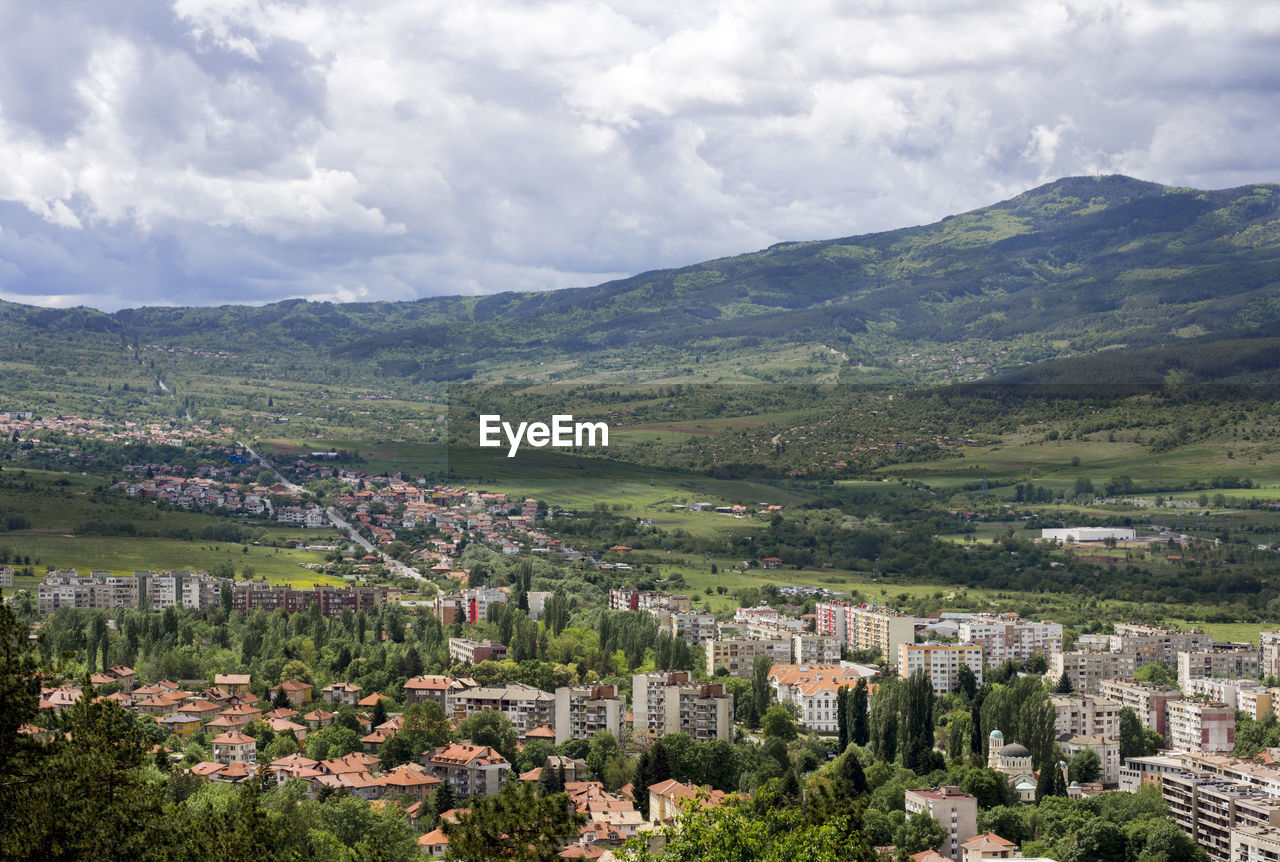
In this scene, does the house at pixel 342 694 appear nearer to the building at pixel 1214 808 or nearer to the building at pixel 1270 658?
the building at pixel 1214 808

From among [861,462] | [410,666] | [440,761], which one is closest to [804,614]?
[410,666]

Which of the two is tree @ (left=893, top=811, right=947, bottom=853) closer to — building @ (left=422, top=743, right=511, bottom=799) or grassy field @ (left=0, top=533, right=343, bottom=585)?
building @ (left=422, top=743, right=511, bottom=799)

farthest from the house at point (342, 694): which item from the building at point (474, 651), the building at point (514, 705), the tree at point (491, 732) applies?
the tree at point (491, 732)

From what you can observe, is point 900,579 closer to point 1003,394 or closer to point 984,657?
point 984,657

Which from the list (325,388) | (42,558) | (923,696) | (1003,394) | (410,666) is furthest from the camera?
(325,388)

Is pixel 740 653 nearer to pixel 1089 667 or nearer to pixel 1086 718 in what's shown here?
pixel 1089 667

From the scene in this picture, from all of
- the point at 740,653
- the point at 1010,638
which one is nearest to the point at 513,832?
the point at 740,653
